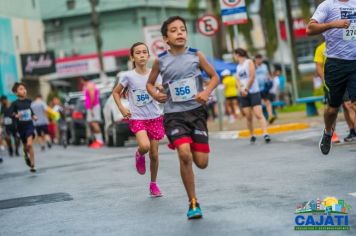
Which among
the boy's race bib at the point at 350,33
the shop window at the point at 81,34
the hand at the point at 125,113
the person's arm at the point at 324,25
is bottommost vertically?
the hand at the point at 125,113

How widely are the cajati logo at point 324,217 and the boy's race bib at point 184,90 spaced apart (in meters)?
1.63

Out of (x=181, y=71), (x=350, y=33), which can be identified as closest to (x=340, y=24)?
(x=350, y=33)

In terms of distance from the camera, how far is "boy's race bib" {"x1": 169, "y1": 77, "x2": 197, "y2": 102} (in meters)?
8.64

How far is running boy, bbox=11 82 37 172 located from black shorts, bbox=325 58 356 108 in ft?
26.0

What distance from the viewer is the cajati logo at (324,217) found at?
7078 millimetres

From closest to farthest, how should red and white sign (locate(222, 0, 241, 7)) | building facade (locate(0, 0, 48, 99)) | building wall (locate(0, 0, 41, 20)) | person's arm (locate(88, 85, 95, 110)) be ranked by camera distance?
red and white sign (locate(222, 0, 241, 7)) → person's arm (locate(88, 85, 95, 110)) → building facade (locate(0, 0, 48, 99)) → building wall (locate(0, 0, 41, 20))

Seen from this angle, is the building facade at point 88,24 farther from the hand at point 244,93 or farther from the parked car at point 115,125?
the hand at point 244,93

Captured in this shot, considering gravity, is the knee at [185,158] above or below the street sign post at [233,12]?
below

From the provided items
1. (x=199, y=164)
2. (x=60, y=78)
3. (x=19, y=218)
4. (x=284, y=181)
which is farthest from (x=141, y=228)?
(x=60, y=78)

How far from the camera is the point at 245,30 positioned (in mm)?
50219

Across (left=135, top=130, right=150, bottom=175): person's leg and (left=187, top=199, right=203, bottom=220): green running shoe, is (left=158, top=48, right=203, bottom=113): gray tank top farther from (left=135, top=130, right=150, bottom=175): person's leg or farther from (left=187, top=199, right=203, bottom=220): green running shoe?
(left=135, top=130, right=150, bottom=175): person's leg

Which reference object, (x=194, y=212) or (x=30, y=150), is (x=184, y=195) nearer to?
(x=194, y=212)

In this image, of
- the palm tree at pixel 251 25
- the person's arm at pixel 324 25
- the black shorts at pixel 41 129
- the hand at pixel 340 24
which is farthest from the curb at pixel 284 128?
the palm tree at pixel 251 25

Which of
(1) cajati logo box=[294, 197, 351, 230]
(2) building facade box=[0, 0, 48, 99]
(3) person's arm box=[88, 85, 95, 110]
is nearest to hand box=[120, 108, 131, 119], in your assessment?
(1) cajati logo box=[294, 197, 351, 230]
